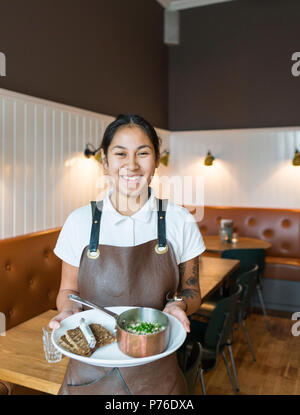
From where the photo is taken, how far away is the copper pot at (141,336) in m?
1.17

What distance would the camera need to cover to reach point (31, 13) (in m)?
3.10

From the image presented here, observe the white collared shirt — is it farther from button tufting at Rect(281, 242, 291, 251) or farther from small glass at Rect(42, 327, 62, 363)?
button tufting at Rect(281, 242, 291, 251)

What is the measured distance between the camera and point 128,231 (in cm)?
150

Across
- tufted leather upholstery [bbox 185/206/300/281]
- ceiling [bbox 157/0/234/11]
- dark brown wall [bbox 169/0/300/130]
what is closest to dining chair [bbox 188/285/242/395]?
tufted leather upholstery [bbox 185/206/300/281]

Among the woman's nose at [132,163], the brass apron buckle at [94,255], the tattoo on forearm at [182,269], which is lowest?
the tattoo on forearm at [182,269]

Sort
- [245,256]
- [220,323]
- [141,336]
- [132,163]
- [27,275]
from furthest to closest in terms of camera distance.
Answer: [245,256] < [27,275] < [220,323] < [132,163] < [141,336]

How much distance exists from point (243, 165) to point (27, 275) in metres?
3.63

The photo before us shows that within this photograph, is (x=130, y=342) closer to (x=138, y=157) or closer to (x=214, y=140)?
(x=138, y=157)

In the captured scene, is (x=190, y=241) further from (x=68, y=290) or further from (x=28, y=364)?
(x=28, y=364)

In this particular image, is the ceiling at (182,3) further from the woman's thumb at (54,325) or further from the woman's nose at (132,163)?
the woman's thumb at (54,325)

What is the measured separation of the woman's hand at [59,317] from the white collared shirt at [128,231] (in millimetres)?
172

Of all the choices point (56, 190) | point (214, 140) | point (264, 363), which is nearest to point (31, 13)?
point (56, 190)

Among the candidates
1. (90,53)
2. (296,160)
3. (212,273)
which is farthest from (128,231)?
(296,160)

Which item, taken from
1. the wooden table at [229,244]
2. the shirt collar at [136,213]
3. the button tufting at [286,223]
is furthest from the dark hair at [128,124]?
the button tufting at [286,223]
